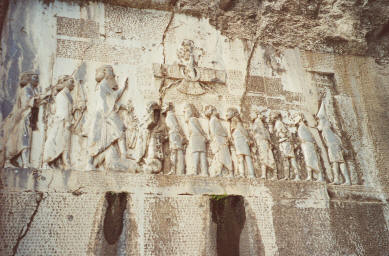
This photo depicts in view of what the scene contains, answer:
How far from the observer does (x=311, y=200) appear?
6246mm

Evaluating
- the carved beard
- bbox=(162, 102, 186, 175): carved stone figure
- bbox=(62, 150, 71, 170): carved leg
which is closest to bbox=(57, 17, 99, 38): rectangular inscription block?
the carved beard

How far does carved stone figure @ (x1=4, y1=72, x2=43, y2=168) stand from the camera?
17.9 ft

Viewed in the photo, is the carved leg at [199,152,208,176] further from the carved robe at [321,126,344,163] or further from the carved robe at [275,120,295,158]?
the carved robe at [321,126,344,163]

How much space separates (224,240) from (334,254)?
1.58 meters

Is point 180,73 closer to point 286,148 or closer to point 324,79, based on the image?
point 286,148

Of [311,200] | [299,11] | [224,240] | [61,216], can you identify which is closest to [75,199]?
[61,216]

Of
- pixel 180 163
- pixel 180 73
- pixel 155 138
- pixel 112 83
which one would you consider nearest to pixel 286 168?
pixel 180 163

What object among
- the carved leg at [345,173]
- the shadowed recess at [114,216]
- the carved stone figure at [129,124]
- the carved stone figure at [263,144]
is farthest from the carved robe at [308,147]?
the shadowed recess at [114,216]

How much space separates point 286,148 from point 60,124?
11.0 ft

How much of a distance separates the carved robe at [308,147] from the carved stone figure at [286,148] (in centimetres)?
19

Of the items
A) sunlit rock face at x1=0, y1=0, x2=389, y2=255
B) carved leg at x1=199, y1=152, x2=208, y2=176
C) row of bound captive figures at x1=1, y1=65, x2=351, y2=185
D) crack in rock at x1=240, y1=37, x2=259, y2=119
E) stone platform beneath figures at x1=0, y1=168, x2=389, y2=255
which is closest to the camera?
stone platform beneath figures at x1=0, y1=168, x2=389, y2=255

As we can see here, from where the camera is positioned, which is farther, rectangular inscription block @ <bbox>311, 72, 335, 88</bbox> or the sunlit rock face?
rectangular inscription block @ <bbox>311, 72, 335, 88</bbox>

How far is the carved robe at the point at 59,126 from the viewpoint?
5.59 meters

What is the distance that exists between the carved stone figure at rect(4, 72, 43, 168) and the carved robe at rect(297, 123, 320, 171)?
3940mm
